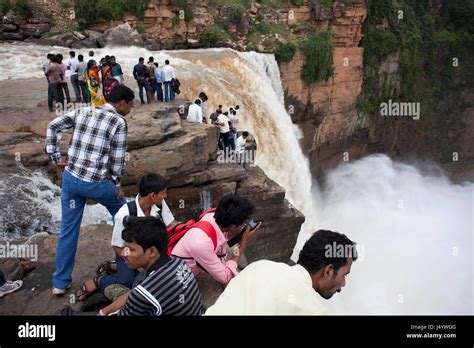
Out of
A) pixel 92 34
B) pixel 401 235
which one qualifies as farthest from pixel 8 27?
pixel 401 235

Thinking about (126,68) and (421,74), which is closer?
(126,68)

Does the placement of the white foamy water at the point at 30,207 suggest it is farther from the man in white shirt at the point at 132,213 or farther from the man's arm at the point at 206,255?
the man's arm at the point at 206,255

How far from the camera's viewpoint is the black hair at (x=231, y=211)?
3221 mm

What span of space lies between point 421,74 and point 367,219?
34.2 feet

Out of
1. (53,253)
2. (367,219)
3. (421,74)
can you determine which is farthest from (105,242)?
(421,74)

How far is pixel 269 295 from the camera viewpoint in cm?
189

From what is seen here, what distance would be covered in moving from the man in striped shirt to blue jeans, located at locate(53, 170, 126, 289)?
2.77ft

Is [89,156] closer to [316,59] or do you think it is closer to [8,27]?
[8,27]

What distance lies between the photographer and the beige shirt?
73.6 inches

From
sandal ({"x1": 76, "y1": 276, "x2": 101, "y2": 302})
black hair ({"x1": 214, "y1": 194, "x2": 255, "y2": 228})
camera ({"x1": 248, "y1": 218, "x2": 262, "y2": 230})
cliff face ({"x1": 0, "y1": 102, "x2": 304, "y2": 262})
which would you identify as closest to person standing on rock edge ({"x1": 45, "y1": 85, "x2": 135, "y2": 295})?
sandal ({"x1": 76, "y1": 276, "x2": 101, "y2": 302})

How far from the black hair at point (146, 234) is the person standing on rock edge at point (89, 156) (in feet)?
2.86

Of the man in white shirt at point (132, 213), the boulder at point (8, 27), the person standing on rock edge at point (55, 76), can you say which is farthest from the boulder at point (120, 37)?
the man in white shirt at point (132, 213)

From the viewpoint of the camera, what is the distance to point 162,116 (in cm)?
841
